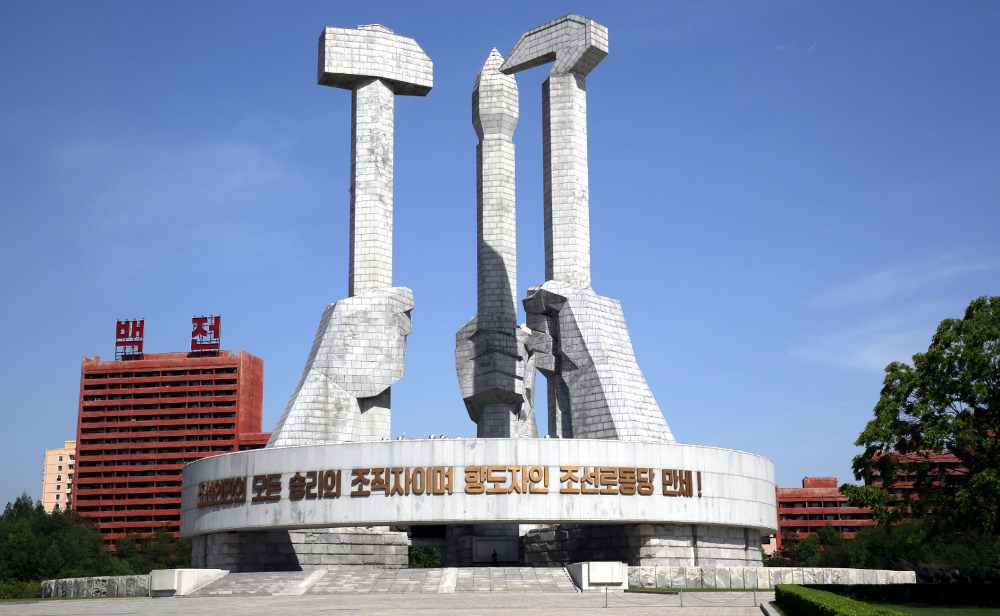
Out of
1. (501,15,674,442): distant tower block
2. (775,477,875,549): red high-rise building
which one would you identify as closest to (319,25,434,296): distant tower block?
(501,15,674,442): distant tower block

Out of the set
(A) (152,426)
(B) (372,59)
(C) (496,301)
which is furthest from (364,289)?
(A) (152,426)

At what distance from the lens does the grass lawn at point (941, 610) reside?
24.2 meters

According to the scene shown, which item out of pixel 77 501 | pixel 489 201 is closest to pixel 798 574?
pixel 489 201

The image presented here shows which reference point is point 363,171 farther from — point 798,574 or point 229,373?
point 229,373

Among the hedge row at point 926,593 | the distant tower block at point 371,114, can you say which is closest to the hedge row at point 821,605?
the hedge row at point 926,593

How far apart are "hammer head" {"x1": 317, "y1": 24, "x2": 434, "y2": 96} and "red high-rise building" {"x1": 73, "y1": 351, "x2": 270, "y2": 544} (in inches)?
3031

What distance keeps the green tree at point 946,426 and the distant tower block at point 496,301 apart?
22.3 meters

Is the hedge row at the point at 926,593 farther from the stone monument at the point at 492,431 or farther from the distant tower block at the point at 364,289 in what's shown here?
the distant tower block at the point at 364,289

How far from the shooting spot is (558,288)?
48000mm

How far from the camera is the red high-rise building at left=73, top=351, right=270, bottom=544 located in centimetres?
12250

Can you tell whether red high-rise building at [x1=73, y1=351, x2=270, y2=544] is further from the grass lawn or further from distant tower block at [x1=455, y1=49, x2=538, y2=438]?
the grass lawn

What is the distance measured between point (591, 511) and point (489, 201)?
62.3 ft

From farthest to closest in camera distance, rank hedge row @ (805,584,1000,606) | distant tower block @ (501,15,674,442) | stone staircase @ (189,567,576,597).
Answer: distant tower block @ (501,15,674,442), stone staircase @ (189,567,576,597), hedge row @ (805,584,1000,606)

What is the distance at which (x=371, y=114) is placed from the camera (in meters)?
51.7
